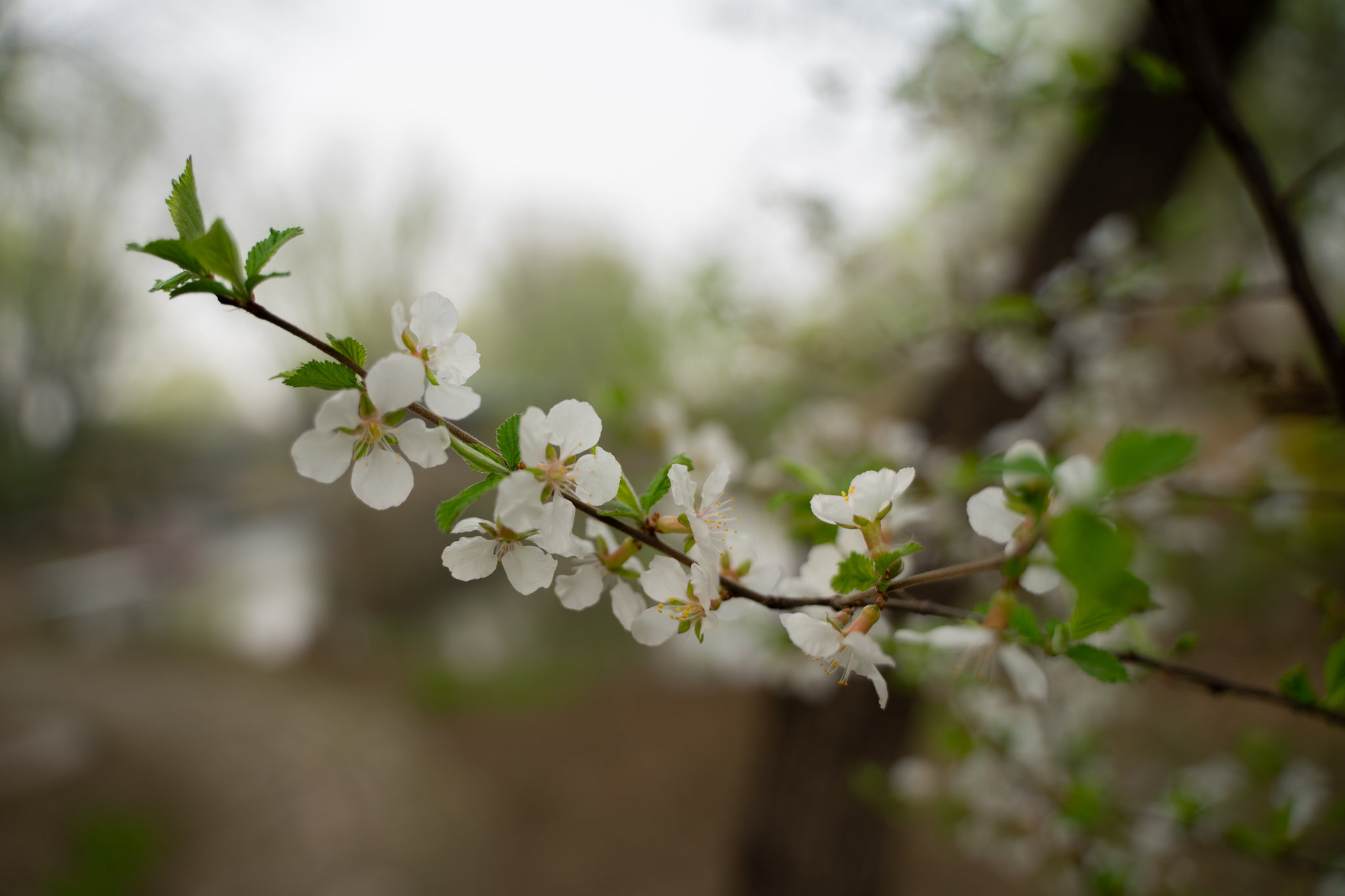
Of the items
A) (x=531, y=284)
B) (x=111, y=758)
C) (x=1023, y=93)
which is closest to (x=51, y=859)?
(x=111, y=758)

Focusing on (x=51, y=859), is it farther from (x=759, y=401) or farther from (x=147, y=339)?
(x=147, y=339)

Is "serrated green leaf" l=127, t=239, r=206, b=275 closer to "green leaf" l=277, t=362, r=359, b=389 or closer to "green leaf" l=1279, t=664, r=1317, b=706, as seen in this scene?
"green leaf" l=277, t=362, r=359, b=389

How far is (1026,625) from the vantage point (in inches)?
19.7

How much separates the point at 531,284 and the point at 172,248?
8429 mm

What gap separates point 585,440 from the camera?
50 cm

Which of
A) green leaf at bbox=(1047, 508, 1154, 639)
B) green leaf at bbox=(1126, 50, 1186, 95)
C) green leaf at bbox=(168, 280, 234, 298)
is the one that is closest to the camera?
green leaf at bbox=(1047, 508, 1154, 639)

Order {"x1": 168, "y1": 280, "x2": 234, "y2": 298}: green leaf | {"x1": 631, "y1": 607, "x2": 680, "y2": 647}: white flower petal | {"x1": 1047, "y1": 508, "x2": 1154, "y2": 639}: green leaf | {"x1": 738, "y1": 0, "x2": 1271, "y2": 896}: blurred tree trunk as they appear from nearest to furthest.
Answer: {"x1": 1047, "y1": 508, "x2": 1154, "y2": 639}: green leaf
{"x1": 168, "y1": 280, "x2": 234, "y2": 298}: green leaf
{"x1": 631, "y1": 607, "x2": 680, "y2": 647}: white flower petal
{"x1": 738, "y1": 0, "x2": 1271, "y2": 896}: blurred tree trunk

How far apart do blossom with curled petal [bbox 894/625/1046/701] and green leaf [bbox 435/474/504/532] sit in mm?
323

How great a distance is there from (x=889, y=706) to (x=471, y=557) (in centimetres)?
199

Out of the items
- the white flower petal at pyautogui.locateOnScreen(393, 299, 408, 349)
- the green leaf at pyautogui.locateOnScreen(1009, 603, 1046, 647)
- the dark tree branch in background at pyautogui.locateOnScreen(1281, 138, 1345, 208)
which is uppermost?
the dark tree branch in background at pyautogui.locateOnScreen(1281, 138, 1345, 208)

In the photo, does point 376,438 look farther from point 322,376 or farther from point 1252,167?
point 1252,167

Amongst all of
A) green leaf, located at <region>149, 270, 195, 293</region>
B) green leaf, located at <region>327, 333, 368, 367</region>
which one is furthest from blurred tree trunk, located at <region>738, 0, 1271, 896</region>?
green leaf, located at <region>149, 270, 195, 293</region>

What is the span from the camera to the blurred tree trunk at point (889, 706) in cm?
180

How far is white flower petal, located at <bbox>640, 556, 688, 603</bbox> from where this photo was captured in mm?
531
